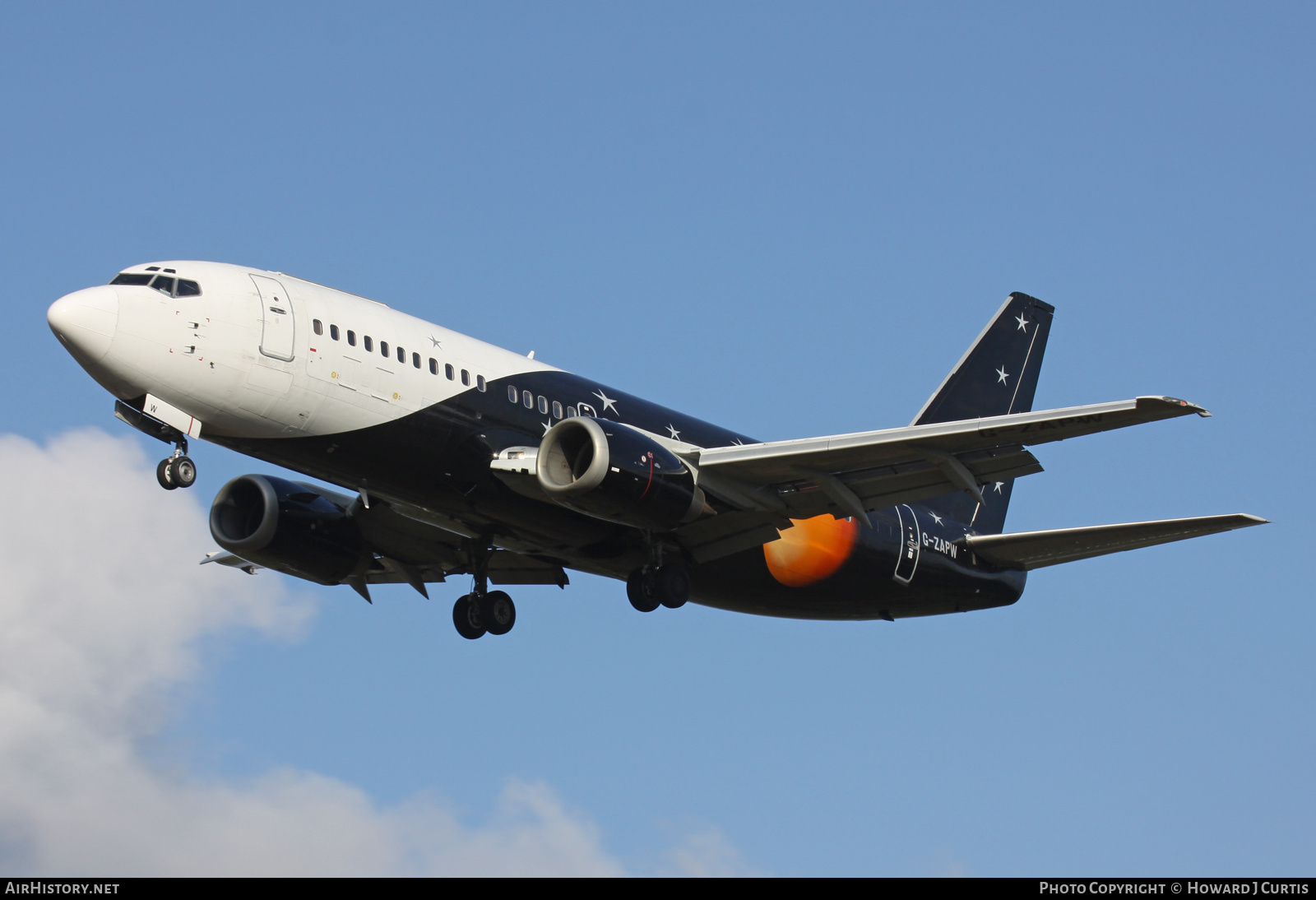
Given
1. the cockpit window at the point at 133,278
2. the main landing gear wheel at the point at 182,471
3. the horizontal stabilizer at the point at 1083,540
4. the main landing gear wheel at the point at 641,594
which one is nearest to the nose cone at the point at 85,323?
the cockpit window at the point at 133,278

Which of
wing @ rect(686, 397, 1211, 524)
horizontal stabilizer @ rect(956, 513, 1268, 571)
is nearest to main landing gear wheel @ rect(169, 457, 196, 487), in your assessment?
wing @ rect(686, 397, 1211, 524)

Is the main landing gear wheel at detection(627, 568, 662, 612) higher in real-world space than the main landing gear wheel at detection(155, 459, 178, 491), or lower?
higher

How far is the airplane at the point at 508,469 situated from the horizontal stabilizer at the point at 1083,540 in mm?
64

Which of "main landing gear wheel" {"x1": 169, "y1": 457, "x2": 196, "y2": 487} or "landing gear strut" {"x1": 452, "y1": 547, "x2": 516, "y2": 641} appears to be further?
"landing gear strut" {"x1": 452, "y1": 547, "x2": 516, "y2": 641}

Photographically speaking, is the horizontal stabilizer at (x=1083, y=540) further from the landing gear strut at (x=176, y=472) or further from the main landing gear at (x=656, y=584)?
the landing gear strut at (x=176, y=472)

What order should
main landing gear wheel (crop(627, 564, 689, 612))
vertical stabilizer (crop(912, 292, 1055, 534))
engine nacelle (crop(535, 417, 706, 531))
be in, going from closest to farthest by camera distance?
engine nacelle (crop(535, 417, 706, 531)) → main landing gear wheel (crop(627, 564, 689, 612)) → vertical stabilizer (crop(912, 292, 1055, 534))

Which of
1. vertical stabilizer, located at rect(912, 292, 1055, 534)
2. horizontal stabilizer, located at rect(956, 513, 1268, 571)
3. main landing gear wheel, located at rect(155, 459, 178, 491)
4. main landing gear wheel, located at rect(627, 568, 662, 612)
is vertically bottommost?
main landing gear wheel, located at rect(155, 459, 178, 491)

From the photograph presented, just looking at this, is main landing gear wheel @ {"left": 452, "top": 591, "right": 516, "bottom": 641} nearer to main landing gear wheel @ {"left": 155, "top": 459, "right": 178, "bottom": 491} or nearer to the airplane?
the airplane

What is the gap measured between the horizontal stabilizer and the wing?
3597mm

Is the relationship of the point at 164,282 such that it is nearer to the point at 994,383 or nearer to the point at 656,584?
the point at 656,584

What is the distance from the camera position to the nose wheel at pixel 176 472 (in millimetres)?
24375

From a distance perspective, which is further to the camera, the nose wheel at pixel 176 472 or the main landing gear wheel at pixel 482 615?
the main landing gear wheel at pixel 482 615

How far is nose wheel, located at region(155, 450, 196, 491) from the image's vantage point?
24375mm

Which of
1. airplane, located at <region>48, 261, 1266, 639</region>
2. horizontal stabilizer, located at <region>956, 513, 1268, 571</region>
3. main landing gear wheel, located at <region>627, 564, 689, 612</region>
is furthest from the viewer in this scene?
main landing gear wheel, located at <region>627, 564, 689, 612</region>
